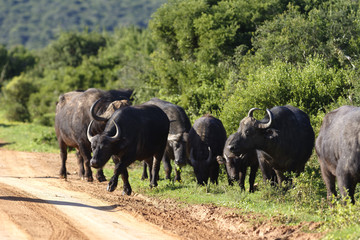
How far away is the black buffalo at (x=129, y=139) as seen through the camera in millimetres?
12281

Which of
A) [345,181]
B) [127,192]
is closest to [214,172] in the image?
[127,192]

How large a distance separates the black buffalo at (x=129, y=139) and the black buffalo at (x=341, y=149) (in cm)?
454

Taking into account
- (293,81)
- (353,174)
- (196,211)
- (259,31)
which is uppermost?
(259,31)

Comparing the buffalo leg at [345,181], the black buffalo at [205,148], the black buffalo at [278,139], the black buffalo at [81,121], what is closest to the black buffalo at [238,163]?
the black buffalo at [205,148]

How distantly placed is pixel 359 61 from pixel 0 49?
55.3m

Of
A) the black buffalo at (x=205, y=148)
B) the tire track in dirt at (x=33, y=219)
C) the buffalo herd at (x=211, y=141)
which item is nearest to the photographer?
the tire track in dirt at (x=33, y=219)

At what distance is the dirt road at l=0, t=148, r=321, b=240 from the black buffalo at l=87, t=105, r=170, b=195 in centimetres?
84

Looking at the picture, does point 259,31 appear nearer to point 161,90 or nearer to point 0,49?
point 161,90

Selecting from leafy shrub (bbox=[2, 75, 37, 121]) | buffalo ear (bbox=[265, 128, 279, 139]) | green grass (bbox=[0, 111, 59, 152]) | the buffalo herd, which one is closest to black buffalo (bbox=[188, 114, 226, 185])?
the buffalo herd


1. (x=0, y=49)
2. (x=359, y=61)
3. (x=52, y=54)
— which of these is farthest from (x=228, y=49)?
(x=0, y=49)

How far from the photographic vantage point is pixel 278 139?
11859mm

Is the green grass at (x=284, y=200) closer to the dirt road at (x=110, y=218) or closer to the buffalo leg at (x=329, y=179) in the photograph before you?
the buffalo leg at (x=329, y=179)

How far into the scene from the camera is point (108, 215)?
33.3 ft

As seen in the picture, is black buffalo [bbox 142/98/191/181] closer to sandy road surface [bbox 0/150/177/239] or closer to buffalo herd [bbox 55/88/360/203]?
buffalo herd [bbox 55/88/360/203]
